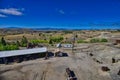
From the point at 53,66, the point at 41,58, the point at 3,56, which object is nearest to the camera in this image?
the point at 53,66

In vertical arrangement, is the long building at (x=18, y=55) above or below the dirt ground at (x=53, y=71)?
above

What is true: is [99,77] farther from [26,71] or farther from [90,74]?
[26,71]

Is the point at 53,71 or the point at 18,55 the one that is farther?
the point at 18,55

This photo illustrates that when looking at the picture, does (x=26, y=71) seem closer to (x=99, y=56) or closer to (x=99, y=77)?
(x=99, y=77)

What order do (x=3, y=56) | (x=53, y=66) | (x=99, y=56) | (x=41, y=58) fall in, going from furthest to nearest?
(x=99, y=56) < (x=41, y=58) < (x=3, y=56) < (x=53, y=66)

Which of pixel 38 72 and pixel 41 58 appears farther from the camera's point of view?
pixel 41 58

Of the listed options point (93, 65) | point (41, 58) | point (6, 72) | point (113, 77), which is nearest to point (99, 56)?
point (93, 65)

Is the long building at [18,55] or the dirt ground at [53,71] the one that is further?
the long building at [18,55]

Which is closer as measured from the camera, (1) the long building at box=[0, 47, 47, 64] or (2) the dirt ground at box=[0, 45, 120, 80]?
(2) the dirt ground at box=[0, 45, 120, 80]

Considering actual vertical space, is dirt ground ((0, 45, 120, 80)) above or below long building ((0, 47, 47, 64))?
below

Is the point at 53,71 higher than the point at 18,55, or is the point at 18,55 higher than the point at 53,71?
the point at 18,55
